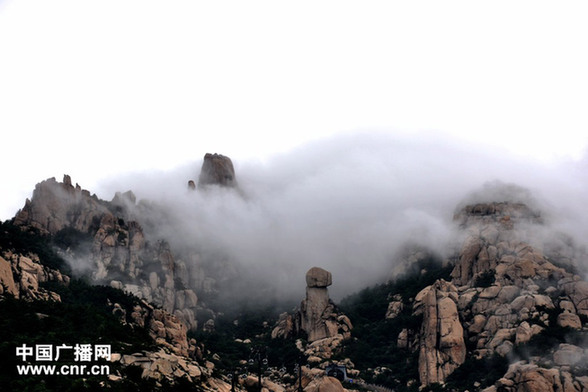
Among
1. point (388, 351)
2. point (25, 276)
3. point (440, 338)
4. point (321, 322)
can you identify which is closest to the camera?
point (25, 276)

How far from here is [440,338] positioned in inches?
6403

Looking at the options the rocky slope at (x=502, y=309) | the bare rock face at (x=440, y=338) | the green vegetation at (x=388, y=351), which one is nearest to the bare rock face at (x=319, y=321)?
the green vegetation at (x=388, y=351)

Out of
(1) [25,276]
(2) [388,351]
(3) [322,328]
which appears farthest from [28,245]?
(2) [388,351]

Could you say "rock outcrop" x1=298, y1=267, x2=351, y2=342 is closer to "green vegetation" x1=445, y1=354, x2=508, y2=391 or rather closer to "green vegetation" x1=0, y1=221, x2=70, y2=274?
"green vegetation" x1=445, y1=354, x2=508, y2=391

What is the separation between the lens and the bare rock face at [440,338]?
15788 cm

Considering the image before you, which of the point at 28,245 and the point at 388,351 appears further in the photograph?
the point at 388,351

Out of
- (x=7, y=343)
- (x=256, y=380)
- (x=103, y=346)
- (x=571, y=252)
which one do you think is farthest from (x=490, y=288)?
(x=7, y=343)

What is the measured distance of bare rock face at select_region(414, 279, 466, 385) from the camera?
15788 cm

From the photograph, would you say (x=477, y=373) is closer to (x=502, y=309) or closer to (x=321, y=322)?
(x=502, y=309)

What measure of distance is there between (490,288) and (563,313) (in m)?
21.1

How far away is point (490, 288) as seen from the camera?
16800cm

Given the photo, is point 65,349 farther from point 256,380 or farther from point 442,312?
point 442,312

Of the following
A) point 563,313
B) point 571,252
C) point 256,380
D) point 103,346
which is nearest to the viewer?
point 103,346

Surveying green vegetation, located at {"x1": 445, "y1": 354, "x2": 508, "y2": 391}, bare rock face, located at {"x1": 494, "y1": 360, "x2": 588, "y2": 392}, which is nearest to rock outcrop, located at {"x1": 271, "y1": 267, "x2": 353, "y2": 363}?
green vegetation, located at {"x1": 445, "y1": 354, "x2": 508, "y2": 391}
